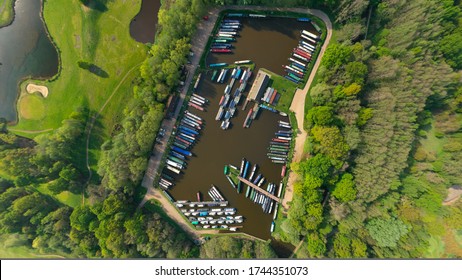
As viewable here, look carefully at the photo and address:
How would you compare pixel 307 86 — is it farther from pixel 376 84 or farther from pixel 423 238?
pixel 423 238

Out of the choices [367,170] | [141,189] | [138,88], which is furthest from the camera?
[141,189]

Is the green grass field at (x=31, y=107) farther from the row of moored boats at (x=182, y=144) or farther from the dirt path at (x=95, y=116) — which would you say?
the row of moored boats at (x=182, y=144)

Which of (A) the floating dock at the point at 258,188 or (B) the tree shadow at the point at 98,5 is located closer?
(B) the tree shadow at the point at 98,5

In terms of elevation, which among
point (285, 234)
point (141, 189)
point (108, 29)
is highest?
point (108, 29)

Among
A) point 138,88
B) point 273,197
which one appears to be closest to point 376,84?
point 273,197

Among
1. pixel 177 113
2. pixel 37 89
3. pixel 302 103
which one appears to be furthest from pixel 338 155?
pixel 37 89

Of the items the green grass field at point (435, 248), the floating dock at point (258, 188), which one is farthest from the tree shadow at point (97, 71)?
the green grass field at point (435, 248)
